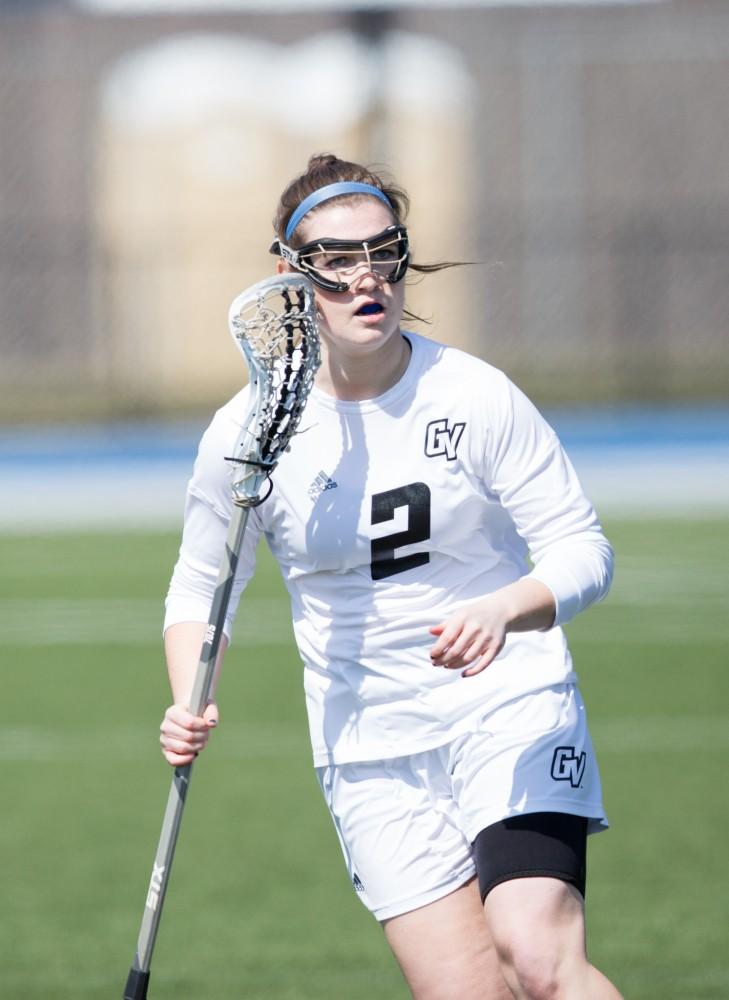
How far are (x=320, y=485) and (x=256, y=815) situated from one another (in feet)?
11.2

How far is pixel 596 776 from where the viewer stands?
362cm

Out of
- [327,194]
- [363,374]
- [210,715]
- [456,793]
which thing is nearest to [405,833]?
[456,793]

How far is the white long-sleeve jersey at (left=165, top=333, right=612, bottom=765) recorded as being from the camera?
3582 mm

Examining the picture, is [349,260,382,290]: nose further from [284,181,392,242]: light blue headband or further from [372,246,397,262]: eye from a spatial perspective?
[284,181,392,242]: light blue headband

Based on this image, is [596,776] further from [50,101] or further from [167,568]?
[50,101]

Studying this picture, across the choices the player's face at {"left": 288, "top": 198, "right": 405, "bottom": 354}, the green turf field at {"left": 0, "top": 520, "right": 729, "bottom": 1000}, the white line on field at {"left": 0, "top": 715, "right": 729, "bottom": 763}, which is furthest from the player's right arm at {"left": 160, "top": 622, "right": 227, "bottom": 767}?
the white line on field at {"left": 0, "top": 715, "right": 729, "bottom": 763}

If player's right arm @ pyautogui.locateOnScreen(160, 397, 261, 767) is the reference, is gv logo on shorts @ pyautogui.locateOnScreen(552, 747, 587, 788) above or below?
below

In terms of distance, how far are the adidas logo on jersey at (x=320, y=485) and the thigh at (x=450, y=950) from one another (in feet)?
2.87

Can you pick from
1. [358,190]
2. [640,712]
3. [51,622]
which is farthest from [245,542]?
[51,622]

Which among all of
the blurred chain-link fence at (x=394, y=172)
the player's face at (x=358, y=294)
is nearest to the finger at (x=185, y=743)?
the player's face at (x=358, y=294)

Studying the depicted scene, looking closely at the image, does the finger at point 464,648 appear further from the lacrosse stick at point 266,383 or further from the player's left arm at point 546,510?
the lacrosse stick at point 266,383

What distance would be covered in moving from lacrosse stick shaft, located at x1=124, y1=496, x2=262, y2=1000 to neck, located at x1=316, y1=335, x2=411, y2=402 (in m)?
0.32

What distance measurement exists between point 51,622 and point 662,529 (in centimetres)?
516

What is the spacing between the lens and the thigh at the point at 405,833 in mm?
3648
